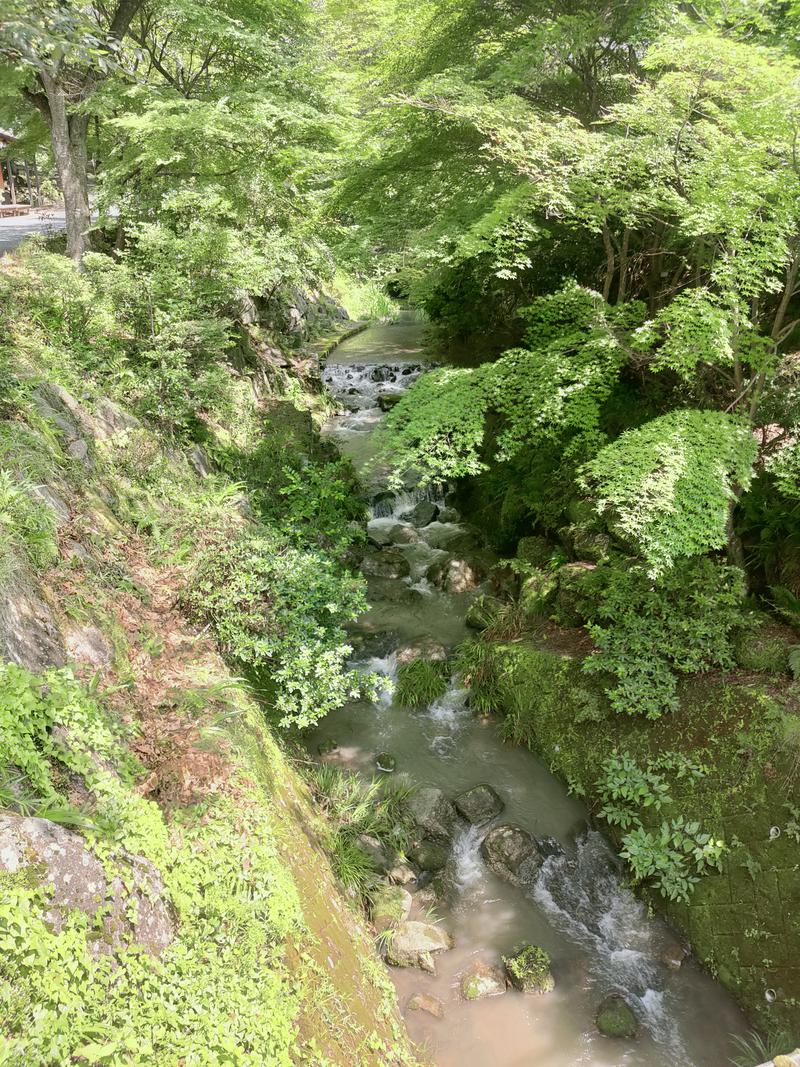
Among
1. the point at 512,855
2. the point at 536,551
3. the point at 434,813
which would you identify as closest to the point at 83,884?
the point at 434,813

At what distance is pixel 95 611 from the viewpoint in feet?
Answer: 15.1

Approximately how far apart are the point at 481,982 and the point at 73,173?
12.5 m

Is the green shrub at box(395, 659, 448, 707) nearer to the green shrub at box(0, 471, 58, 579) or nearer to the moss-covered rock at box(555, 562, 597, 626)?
the moss-covered rock at box(555, 562, 597, 626)

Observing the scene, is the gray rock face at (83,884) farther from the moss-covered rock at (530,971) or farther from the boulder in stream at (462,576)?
the boulder in stream at (462,576)

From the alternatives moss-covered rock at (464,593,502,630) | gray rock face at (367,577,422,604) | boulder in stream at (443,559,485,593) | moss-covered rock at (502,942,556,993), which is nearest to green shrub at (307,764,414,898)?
moss-covered rock at (502,942,556,993)

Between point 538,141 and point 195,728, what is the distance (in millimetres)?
6309

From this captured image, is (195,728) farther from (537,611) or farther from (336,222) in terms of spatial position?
(336,222)

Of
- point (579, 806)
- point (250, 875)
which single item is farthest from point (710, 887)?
point (250, 875)

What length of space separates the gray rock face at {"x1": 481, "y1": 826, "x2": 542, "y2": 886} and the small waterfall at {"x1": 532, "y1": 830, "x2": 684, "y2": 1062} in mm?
143

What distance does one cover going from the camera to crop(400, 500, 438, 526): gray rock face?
11.9 meters

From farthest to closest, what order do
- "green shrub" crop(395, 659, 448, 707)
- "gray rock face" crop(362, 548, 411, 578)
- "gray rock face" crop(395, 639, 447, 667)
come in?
"gray rock face" crop(362, 548, 411, 578)
"gray rock face" crop(395, 639, 447, 667)
"green shrub" crop(395, 659, 448, 707)

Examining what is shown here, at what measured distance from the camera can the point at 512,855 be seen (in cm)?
629

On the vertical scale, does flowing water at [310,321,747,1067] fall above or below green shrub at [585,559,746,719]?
below

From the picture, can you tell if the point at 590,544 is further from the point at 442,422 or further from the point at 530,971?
the point at 530,971
